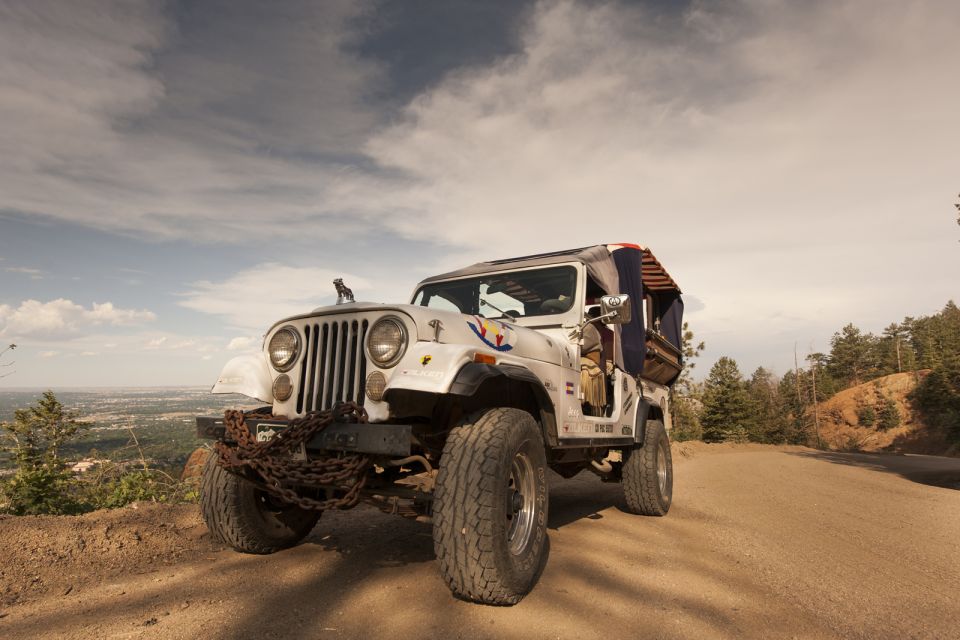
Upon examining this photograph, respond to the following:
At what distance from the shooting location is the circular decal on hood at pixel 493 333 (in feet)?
11.0

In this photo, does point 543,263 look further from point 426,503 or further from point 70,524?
point 70,524

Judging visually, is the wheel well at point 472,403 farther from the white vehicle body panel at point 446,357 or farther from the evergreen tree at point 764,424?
the evergreen tree at point 764,424

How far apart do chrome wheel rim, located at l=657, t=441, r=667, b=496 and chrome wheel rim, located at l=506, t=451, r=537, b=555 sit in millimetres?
3116

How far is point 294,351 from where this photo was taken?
335cm

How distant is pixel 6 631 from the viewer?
2465 mm

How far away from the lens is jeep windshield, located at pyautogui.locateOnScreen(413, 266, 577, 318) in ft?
16.0

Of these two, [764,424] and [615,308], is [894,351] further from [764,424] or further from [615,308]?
[615,308]

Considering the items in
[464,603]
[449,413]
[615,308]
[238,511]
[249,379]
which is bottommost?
[464,603]

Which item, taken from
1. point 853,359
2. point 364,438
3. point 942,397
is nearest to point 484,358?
point 364,438

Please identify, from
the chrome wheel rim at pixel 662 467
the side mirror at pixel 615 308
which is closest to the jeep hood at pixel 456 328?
the side mirror at pixel 615 308

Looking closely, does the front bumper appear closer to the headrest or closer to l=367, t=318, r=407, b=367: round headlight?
l=367, t=318, r=407, b=367: round headlight

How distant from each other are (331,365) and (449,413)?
0.80 meters

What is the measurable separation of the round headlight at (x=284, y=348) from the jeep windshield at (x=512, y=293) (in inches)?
65.3

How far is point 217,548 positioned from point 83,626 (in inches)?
59.1
